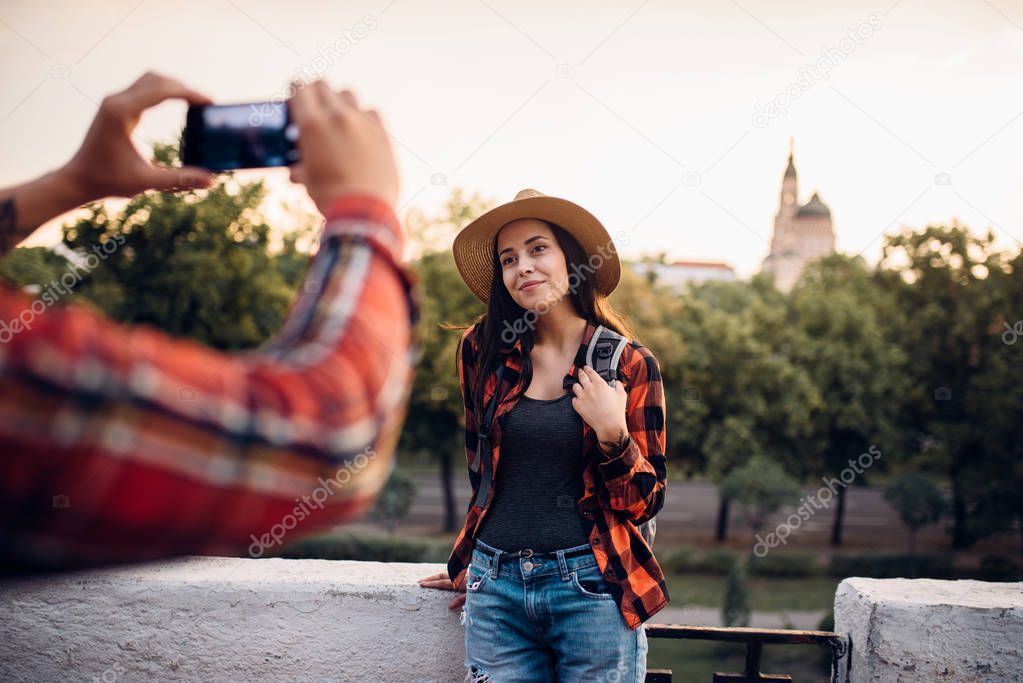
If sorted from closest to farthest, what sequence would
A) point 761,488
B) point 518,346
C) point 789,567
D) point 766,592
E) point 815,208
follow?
point 518,346
point 761,488
point 766,592
point 789,567
point 815,208

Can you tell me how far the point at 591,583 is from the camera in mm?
2025

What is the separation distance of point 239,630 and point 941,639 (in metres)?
2.25

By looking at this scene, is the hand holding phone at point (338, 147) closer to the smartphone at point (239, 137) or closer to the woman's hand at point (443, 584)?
the smartphone at point (239, 137)

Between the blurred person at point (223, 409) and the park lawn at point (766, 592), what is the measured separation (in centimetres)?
1470

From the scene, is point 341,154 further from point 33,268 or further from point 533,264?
point 33,268

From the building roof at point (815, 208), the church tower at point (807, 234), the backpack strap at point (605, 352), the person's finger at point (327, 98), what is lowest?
the backpack strap at point (605, 352)

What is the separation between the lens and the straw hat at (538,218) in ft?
7.70

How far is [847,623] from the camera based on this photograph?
108 inches

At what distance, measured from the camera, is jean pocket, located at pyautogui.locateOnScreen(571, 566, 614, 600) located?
201cm

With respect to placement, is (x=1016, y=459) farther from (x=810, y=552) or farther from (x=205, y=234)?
(x=205, y=234)

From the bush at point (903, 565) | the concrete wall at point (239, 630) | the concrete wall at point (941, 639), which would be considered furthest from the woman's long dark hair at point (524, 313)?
the bush at point (903, 565)

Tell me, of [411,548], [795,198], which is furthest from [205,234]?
[795,198]

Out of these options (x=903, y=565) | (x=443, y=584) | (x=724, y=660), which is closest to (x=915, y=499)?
(x=903, y=565)

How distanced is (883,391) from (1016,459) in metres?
3.05
